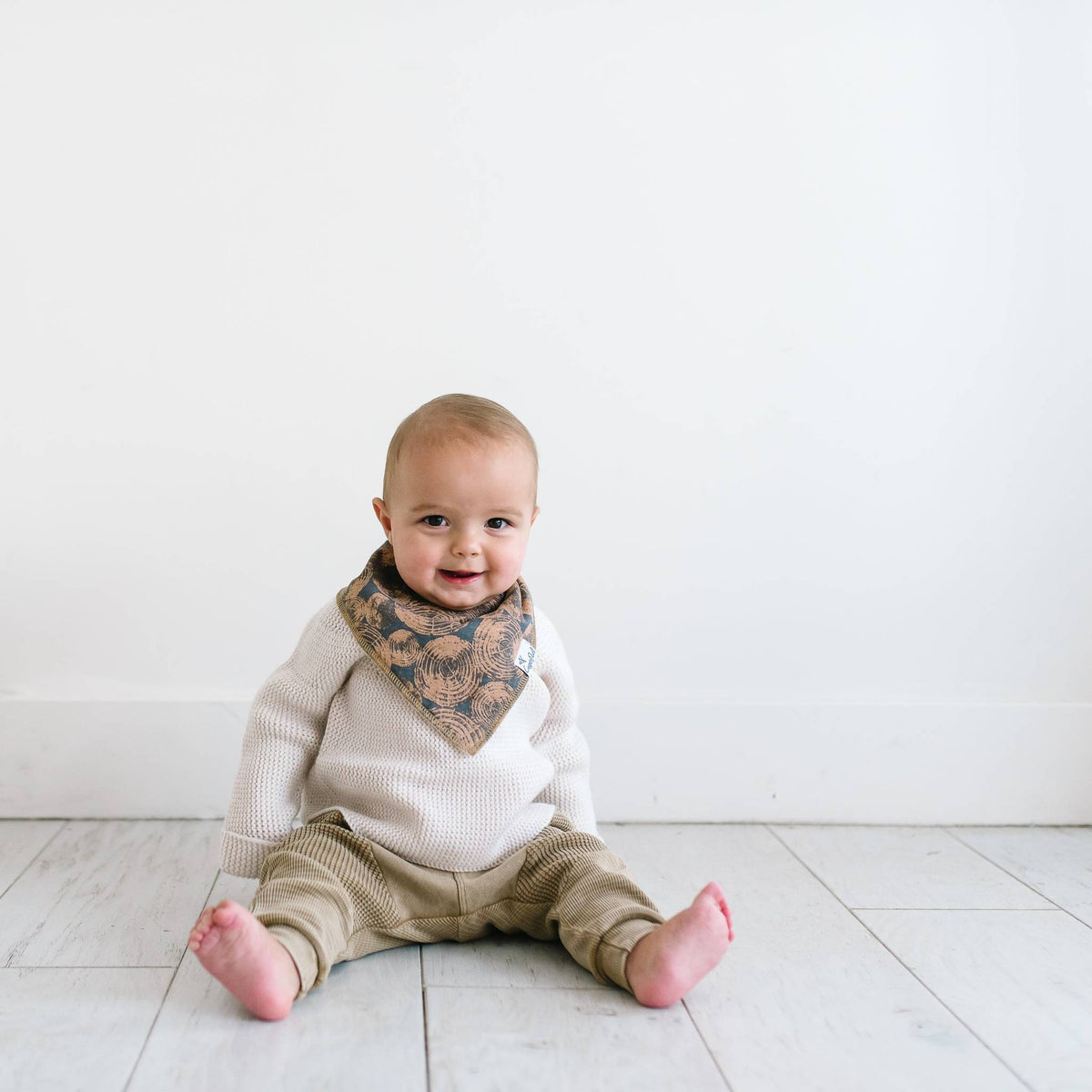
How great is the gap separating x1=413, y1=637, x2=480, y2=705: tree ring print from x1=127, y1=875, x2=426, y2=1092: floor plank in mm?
266

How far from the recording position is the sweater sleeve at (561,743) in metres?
1.25

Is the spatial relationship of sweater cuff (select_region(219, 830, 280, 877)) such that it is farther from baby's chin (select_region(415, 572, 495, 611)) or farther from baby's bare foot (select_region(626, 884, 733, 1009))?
baby's bare foot (select_region(626, 884, 733, 1009))

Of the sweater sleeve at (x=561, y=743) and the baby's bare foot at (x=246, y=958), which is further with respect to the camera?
the sweater sleeve at (x=561, y=743)

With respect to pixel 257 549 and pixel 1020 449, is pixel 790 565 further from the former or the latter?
pixel 257 549

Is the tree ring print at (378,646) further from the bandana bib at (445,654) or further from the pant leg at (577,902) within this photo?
the pant leg at (577,902)

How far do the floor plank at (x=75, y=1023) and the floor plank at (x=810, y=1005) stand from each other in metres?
0.46

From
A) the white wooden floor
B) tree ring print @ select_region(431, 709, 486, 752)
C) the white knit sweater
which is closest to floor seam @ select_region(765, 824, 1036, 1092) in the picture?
the white wooden floor

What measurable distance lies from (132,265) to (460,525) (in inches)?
25.6

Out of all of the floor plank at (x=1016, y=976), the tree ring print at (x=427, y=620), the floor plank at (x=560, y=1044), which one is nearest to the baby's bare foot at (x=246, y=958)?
the floor plank at (x=560, y=1044)

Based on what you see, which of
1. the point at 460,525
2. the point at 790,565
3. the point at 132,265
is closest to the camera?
the point at 460,525

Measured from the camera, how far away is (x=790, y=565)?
5.13 ft

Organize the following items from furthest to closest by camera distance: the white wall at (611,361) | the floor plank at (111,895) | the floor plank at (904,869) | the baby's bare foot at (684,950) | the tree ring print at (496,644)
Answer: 1. the white wall at (611,361)
2. the floor plank at (904,869)
3. the tree ring print at (496,644)
4. the floor plank at (111,895)
5. the baby's bare foot at (684,950)

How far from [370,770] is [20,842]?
1.83ft

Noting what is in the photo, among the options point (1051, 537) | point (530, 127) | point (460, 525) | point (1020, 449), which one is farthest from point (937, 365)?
point (460, 525)
